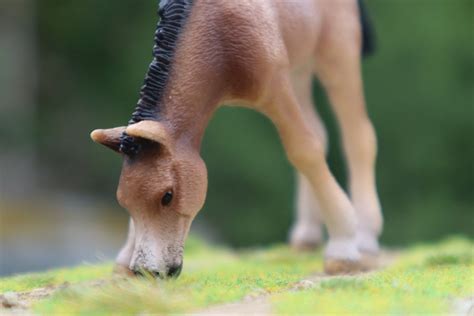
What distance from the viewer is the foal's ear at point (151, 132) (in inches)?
157

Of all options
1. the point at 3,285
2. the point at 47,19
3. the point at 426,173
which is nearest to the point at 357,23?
the point at 3,285

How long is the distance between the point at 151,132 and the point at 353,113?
2.36 metres

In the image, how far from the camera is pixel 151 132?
403cm

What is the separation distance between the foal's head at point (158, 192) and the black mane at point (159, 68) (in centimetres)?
8

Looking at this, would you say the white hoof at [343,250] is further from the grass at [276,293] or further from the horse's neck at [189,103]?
the horse's neck at [189,103]

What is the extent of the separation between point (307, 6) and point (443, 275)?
85.9 inches

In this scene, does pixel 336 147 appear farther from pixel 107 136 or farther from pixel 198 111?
pixel 107 136

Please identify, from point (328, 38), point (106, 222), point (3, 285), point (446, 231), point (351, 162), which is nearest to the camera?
point (3, 285)

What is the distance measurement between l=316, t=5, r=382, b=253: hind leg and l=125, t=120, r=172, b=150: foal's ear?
202 cm

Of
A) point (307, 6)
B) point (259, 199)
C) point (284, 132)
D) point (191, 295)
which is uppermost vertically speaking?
point (307, 6)

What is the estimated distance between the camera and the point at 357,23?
19.2 feet

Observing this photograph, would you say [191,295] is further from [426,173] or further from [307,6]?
[426,173]

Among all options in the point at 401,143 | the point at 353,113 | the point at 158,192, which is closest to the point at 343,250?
the point at 353,113

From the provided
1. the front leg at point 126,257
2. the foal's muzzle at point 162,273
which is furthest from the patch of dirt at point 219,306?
the front leg at point 126,257
